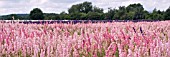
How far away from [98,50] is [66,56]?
1.04 m

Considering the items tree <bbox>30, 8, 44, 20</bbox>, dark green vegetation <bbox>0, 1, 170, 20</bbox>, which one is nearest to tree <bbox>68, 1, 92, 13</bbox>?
dark green vegetation <bbox>0, 1, 170, 20</bbox>

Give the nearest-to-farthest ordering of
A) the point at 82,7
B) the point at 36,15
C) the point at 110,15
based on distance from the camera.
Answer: the point at 36,15, the point at 110,15, the point at 82,7

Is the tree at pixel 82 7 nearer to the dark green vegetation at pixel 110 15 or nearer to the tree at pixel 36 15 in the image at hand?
the dark green vegetation at pixel 110 15

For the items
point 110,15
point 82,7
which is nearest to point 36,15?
point 110,15

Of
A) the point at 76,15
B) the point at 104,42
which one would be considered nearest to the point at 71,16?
the point at 76,15

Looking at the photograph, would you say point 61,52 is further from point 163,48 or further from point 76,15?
point 76,15

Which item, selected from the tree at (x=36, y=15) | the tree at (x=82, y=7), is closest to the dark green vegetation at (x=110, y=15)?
the tree at (x=36, y=15)

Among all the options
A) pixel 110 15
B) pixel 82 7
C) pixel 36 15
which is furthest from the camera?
pixel 82 7

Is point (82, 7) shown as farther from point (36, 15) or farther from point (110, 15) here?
point (36, 15)

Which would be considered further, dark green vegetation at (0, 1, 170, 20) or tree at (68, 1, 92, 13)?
tree at (68, 1, 92, 13)

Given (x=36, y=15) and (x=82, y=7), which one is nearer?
(x=36, y=15)

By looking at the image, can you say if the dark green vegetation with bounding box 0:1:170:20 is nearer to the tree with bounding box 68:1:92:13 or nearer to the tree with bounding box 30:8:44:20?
the tree with bounding box 30:8:44:20

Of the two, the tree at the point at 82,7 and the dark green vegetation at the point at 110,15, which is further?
the tree at the point at 82,7

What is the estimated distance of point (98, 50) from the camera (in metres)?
4.53
